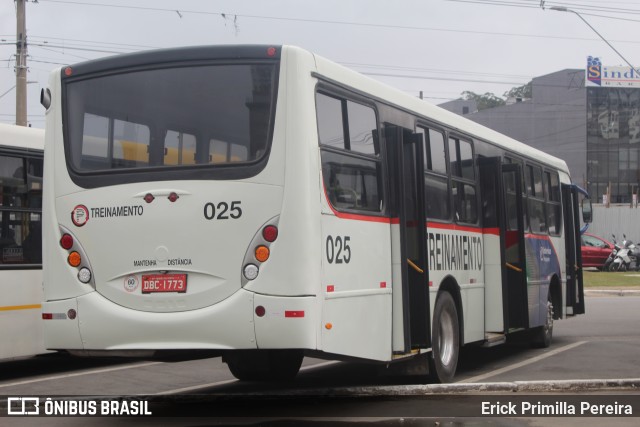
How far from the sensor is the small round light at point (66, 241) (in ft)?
29.4

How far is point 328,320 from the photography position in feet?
27.6

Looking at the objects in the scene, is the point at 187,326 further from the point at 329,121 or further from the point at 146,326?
the point at 329,121

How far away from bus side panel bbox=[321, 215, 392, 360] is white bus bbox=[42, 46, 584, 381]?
2cm

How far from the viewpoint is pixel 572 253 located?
1769cm

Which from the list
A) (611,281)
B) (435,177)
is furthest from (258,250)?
(611,281)

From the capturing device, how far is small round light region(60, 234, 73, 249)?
8.97 metres

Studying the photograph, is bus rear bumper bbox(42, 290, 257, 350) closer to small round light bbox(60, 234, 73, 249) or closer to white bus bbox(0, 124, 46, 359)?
small round light bbox(60, 234, 73, 249)

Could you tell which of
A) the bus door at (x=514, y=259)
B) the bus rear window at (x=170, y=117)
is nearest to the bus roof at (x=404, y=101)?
the bus rear window at (x=170, y=117)

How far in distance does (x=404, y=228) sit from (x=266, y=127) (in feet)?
7.54

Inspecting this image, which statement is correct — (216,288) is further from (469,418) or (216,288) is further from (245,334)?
(469,418)

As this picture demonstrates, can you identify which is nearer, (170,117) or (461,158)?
(170,117)

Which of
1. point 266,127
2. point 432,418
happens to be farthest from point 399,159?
point 432,418

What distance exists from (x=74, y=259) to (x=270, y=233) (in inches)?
75.7

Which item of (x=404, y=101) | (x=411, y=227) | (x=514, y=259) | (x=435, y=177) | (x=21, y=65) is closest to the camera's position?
(x=411, y=227)
